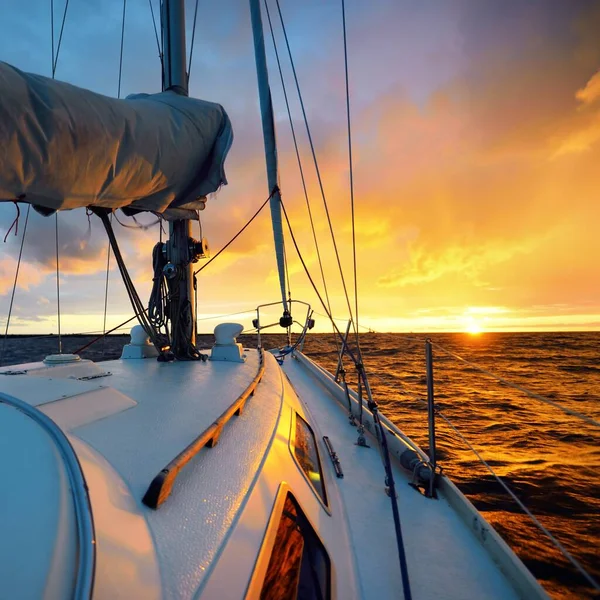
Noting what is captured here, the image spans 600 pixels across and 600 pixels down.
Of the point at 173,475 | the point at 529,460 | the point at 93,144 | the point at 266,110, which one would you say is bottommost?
the point at 529,460

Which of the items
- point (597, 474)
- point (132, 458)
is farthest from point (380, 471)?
point (597, 474)

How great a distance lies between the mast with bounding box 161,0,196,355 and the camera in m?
4.80

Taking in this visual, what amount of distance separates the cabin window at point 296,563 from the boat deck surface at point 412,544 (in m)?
0.34

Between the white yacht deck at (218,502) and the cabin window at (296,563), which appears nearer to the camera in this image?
the white yacht deck at (218,502)

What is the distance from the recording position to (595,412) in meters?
8.99

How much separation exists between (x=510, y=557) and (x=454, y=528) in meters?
0.44

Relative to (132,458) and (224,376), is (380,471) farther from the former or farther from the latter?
(132,458)

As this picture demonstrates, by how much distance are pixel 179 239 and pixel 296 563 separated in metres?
4.40

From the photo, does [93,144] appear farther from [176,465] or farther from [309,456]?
[309,456]

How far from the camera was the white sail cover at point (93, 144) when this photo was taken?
56.8 inches

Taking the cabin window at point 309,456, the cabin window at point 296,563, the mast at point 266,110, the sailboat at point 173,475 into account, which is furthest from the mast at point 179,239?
the cabin window at point 296,563

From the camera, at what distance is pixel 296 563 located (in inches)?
62.8

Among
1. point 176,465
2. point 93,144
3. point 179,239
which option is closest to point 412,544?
point 176,465

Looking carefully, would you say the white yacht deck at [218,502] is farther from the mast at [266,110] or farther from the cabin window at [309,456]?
the mast at [266,110]
